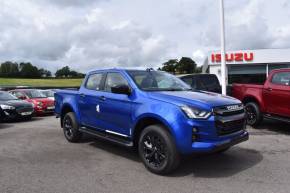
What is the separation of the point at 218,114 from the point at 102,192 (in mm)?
2223

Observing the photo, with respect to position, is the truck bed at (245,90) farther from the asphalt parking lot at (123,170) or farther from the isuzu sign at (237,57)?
the isuzu sign at (237,57)

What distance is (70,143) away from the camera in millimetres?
7656

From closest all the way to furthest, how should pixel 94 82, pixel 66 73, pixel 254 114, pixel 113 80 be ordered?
pixel 113 80, pixel 94 82, pixel 254 114, pixel 66 73

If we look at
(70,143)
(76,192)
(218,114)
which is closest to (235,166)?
(218,114)

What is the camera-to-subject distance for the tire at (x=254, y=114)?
921cm

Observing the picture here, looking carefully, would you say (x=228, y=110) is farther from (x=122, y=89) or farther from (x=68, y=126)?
(x=68, y=126)

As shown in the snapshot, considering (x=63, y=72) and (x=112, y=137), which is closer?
(x=112, y=137)

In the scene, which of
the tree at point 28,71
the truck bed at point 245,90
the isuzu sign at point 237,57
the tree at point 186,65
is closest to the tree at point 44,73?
the tree at point 28,71

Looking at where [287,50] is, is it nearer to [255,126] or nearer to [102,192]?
[255,126]

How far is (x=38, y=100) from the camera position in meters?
15.1

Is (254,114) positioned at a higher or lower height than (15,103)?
lower

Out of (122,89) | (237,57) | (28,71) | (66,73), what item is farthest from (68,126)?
(28,71)

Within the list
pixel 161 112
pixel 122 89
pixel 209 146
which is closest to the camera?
pixel 209 146

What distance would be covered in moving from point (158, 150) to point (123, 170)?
2.71 feet
